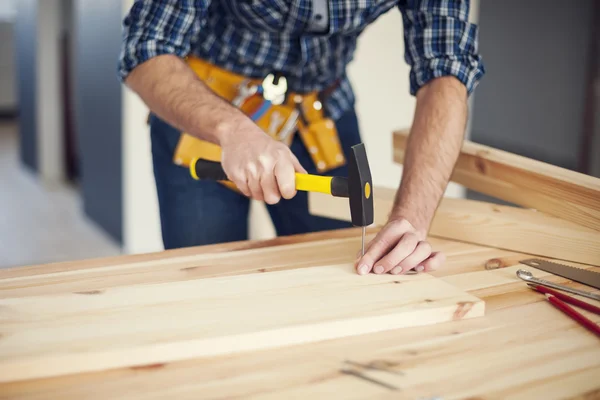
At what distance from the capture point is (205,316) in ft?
3.08

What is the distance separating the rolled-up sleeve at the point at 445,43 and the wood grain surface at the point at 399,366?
0.63m

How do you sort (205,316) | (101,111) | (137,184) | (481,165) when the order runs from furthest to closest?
(101,111) < (137,184) < (481,165) < (205,316)

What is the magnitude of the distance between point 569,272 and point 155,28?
989mm

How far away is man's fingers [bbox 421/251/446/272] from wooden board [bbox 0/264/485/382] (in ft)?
0.18

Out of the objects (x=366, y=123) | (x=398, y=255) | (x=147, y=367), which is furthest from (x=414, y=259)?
(x=366, y=123)

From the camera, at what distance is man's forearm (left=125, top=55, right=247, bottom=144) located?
130 cm

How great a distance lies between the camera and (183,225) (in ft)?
5.74

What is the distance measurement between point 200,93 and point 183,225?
0.48 m

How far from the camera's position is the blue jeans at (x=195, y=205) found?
174 cm

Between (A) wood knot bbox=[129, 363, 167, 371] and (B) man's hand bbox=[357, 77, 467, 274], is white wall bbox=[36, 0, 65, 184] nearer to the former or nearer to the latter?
(B) man's hand bbox=[357, 77, 467, 274]

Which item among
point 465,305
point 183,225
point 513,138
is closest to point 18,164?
point 513,138

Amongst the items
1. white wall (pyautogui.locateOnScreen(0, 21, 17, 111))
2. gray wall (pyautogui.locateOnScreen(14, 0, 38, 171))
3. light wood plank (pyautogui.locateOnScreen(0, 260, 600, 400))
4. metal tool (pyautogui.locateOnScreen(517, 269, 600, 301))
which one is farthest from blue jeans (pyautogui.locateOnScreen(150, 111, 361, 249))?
white wall (pyautogui.locateOnScreen(0, 21, 17, 111))

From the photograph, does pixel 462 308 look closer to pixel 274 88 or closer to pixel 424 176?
pixel 424 176

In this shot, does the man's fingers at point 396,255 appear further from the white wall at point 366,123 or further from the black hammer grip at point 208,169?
the white wall at point 366,123
